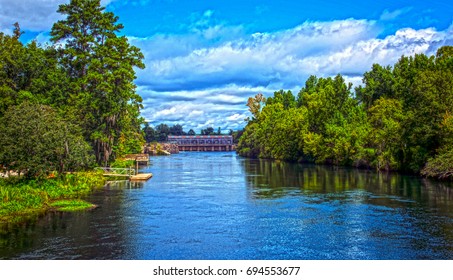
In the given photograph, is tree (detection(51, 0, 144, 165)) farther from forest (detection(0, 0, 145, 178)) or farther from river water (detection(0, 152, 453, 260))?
river water (detection(0, 152, 453, 260))

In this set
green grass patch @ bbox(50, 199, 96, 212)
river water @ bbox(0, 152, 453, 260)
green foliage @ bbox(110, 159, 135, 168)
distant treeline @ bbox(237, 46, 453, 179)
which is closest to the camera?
river water @ bbox(0, 152, 453, 260)

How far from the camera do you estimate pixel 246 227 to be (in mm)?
27688

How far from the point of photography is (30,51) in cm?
5622

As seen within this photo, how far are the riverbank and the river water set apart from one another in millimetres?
1511

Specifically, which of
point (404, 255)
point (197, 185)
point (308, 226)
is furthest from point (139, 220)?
point (197, 185)

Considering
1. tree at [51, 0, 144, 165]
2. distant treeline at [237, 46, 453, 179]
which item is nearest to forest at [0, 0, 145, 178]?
tree at [51, 0, 144, 165]

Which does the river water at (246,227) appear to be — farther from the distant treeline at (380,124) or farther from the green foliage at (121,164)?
the green foliage at (121,164)

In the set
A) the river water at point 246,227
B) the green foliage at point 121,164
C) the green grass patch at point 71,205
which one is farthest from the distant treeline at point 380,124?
the green grass patch at point 71,205

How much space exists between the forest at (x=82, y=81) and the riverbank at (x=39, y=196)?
6.90ft

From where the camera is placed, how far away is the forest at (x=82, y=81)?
2039 inches

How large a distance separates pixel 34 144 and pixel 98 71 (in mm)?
27445

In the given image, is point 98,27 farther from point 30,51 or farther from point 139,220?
point 139,220

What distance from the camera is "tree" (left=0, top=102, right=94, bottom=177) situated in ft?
118

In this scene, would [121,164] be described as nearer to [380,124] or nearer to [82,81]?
[82,81]
